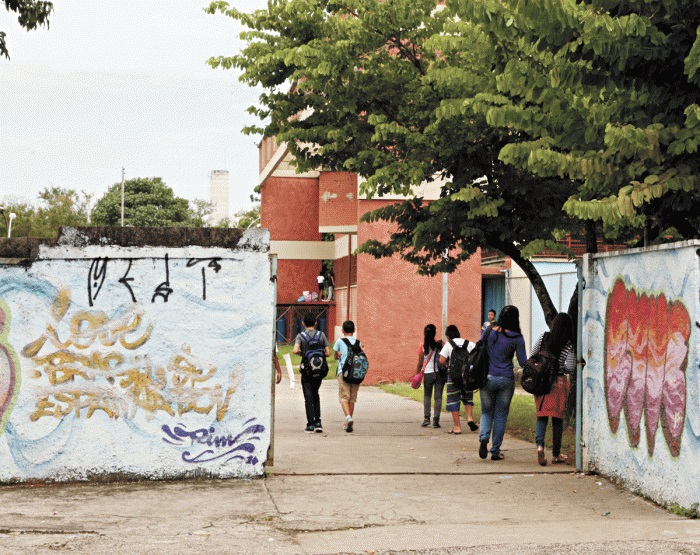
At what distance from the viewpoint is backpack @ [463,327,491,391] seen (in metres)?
11.5

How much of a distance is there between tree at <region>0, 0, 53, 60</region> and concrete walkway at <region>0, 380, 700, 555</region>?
756 centimetres

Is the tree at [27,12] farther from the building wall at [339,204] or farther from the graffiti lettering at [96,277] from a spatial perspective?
the building wall at [339,204]

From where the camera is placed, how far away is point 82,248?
9727 mm

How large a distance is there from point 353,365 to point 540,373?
3.78m

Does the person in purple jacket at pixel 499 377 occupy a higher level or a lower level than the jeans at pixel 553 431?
higher

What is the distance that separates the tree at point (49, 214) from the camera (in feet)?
→ 259

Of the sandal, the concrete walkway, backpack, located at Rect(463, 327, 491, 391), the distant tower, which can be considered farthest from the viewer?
the distant tower

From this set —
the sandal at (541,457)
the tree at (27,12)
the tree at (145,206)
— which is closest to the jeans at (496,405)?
the sandal at (541,457)

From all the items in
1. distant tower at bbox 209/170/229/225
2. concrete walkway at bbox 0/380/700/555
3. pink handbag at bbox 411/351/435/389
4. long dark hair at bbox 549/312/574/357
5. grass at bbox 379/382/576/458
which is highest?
distant tower at bbox 209/170/229/225

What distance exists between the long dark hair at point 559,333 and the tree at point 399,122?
2281 mm

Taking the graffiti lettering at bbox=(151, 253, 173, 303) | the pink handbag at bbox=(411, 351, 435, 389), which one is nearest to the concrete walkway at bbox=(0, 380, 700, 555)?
the graffiti lettering at bbox=(151, 253, 173, 303)

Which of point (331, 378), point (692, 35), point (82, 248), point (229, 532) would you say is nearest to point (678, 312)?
point (692, 35)

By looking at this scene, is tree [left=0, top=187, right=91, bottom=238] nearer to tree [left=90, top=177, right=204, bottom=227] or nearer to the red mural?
tree [left=90, top=177, right=204, bottom=227]

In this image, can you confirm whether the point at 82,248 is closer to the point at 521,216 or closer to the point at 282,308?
the point at 521,216
